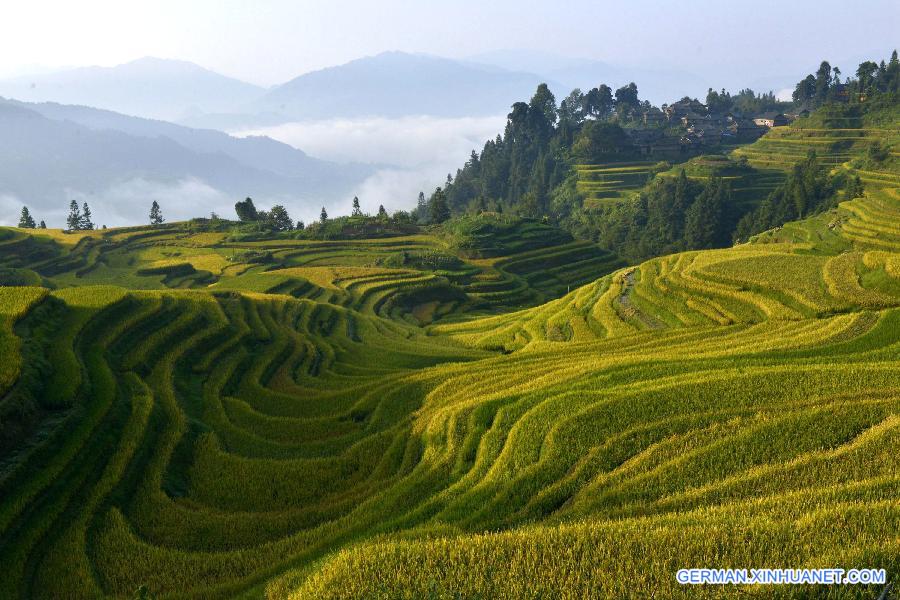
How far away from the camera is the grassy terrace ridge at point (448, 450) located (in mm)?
8852

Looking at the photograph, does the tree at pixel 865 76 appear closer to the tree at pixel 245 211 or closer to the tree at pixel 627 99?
the tree at pixel 627 99

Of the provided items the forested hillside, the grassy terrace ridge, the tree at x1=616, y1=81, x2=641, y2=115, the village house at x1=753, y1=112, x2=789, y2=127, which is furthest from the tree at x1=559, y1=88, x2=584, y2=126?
the grassy terrace ridge

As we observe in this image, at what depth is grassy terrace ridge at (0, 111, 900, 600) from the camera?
348 inches

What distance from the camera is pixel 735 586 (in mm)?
7676

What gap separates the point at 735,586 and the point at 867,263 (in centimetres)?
3264

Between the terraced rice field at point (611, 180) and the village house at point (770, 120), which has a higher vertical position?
the village house at point (770, 120)

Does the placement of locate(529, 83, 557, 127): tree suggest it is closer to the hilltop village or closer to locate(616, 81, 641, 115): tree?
locate(616, 81, 641, 115): tree

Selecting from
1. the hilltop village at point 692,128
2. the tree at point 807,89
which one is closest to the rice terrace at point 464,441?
the hilltop village at point 692,128

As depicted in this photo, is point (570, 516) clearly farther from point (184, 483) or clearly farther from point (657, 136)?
point (657, 136)

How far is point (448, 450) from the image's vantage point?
15.7 meters

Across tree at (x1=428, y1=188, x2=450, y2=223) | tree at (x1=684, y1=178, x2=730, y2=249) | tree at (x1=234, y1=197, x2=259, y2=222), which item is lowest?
tree at (x1=684, y1=178, x2=730, y2=249)

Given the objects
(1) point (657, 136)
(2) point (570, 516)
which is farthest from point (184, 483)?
(1) point (657, 136)

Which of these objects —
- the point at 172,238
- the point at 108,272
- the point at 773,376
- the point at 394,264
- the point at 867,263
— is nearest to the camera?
the point at 773,376

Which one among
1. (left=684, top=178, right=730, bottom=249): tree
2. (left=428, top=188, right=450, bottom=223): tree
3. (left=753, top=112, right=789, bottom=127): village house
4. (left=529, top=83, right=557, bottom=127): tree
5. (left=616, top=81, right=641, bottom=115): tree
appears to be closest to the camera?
(left=684, top=178, right=730, bottom=249): tree
